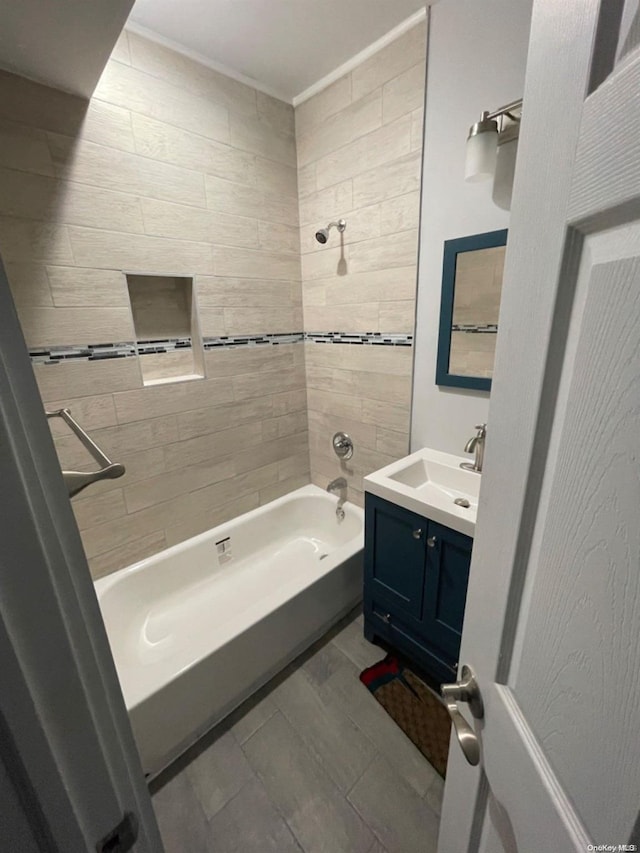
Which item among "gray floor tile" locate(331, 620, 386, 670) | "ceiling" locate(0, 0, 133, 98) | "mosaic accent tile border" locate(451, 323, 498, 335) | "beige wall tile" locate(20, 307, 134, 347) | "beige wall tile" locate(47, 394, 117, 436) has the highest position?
"ceiling" locate(0, 0, 133, 98)

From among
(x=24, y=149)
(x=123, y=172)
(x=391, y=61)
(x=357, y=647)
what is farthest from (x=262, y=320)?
(x=357, y=647)

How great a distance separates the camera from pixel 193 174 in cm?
165

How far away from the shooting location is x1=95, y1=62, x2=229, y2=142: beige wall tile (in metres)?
1.39

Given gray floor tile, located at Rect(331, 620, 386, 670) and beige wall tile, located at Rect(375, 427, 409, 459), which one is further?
beige wall tile, located at Rect(375, 427, 409, 459)

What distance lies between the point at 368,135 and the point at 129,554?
2.38m

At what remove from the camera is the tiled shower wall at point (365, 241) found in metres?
1.54

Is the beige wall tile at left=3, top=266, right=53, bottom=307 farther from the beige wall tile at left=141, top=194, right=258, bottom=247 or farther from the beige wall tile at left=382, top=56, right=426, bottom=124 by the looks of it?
the beige wall tile at left=382, top=56, right=426, bottom=124

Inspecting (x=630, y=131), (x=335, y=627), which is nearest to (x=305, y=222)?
(x=630, y=131)

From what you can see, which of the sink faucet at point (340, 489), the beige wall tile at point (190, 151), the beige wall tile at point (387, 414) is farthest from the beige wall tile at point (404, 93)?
the sink faucet at point (340, 489)

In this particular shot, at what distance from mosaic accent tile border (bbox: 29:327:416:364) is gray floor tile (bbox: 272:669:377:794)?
65.5 inches

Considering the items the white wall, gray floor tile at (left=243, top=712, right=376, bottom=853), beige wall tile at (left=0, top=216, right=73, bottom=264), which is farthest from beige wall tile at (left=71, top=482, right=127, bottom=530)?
the white wall

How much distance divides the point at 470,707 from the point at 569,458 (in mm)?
468

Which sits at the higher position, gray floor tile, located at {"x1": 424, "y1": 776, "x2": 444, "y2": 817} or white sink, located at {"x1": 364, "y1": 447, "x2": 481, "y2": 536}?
white sink, located at {"x1": 364, "y1": 447, "x2": 481, "y2": 536}

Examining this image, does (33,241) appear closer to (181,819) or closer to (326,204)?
(326,204)
